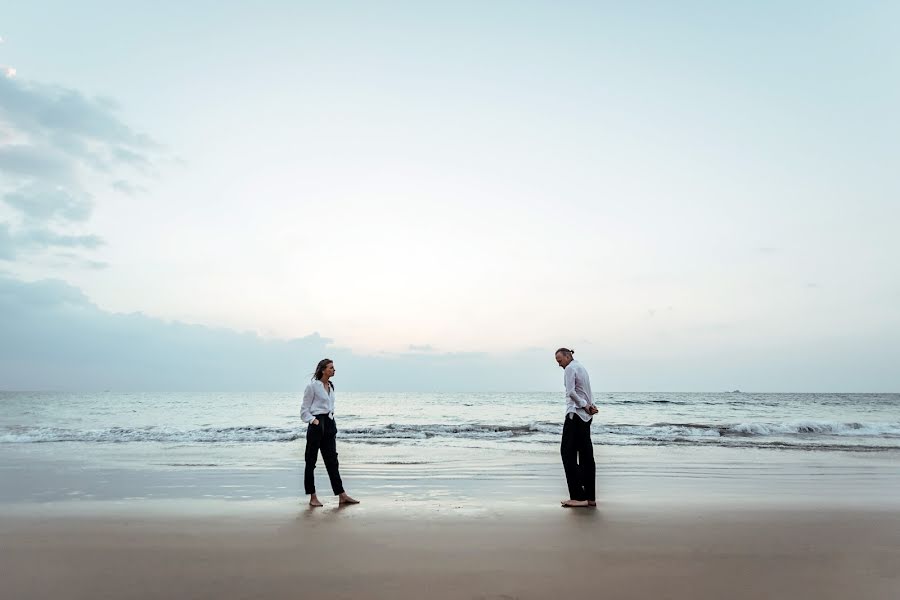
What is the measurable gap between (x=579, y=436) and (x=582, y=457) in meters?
0.29

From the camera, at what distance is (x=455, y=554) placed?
487cm

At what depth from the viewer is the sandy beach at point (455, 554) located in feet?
13.3

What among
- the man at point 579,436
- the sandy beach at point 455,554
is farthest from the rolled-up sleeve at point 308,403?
the man at point 579,436

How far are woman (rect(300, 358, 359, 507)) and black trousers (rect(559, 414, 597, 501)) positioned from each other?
8.71 ft

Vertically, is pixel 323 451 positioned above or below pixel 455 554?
above

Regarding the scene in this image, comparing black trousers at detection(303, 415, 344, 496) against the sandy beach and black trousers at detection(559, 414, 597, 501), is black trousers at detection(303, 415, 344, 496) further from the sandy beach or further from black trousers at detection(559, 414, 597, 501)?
black trousers at detection(559, 414, 597, 501)

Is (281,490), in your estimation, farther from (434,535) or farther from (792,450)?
(792,450)

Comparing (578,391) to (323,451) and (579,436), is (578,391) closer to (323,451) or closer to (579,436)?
(579,436)

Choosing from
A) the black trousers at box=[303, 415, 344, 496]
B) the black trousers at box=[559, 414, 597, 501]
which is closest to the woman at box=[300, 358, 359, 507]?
the black trousers at box=[303, 415, 344, 496]

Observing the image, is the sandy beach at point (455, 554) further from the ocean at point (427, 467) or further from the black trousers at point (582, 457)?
the ocean at point (427, 467)

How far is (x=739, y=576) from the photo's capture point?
14.1ft

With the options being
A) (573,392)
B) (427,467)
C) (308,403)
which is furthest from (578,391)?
(427,467)

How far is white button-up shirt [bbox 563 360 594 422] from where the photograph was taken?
715 cm

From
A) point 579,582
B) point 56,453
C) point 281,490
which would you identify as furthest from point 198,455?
point 579,582
